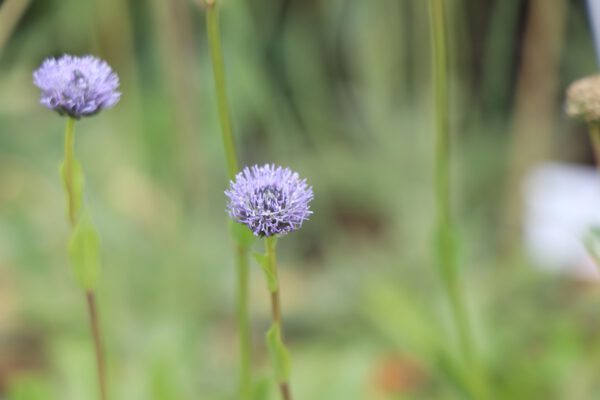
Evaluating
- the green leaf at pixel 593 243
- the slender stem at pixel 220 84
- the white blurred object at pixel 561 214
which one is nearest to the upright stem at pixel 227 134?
the slender stem at pixel 220 84

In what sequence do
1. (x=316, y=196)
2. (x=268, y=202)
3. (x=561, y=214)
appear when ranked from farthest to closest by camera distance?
(x=316, y=196)
(x=561, y=214)
(x=268, y=202)

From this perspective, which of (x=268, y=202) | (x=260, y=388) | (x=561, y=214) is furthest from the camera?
(x=561, y=214)

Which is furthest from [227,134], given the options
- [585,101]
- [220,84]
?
[585,101]

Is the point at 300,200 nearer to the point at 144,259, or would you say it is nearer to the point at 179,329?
the point at 179,329

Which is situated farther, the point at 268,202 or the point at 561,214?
the point at 561,214

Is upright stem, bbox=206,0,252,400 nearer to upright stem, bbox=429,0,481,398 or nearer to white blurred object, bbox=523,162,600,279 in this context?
upright stem, bbox=429,0,481,398

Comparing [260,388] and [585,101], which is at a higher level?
[585,101]

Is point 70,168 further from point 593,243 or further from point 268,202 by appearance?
point 593,243
